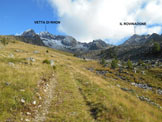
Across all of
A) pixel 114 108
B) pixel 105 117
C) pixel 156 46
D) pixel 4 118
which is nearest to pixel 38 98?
pixel 4 118

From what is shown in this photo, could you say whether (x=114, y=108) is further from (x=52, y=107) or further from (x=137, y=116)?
(x=52, y=107)

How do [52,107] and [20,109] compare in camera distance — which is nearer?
[20,109]

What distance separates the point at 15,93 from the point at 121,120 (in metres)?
7.74

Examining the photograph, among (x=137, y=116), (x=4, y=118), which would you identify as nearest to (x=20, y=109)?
(x=4, y=118)

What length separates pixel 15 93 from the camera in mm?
8312

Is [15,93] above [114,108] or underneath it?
above

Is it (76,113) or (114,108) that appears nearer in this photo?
(76,113)

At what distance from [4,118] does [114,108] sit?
7.11 metres

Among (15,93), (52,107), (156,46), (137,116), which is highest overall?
(156,46)

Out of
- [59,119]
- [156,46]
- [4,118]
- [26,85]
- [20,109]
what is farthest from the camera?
[156,46]

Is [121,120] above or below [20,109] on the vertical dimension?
below

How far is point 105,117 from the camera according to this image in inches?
286

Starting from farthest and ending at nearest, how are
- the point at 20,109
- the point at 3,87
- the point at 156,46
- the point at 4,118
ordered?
the point at 156,46
the point at 3,87
the point at 20,109
the point at 4,118

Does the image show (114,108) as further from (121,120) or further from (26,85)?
(26,85)
